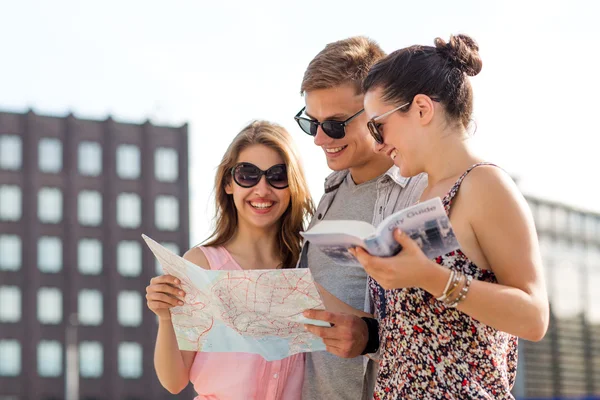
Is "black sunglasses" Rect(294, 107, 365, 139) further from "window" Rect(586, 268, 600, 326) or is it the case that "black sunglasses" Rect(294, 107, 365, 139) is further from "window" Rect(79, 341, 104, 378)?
"window" Rect(586, 268, 600, 326)

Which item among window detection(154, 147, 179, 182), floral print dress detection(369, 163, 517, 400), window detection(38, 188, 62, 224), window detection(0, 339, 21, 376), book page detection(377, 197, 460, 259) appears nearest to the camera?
book page detection(377, 197, 460, 259)

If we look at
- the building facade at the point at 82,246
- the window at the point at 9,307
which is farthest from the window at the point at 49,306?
the window at the point at 9,307

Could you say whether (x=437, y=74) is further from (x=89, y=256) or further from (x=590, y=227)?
(x=590, y=227)

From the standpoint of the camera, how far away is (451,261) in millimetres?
2559

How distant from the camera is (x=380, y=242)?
7.65ft

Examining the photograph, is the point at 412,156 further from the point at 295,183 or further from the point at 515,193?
the point at 295,183

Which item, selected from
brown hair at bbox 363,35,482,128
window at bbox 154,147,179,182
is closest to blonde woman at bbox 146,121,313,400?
brown hair at bbox 363,35,482,128

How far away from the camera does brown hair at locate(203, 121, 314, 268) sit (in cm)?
392

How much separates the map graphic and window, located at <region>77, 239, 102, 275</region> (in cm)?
5312

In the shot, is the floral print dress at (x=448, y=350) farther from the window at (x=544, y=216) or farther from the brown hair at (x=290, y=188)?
the window at (x=544, y=216)

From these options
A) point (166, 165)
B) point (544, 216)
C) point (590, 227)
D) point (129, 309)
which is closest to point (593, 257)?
point (590, 227)

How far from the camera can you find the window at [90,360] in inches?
2116

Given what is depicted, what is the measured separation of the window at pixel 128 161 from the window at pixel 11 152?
5816 millimetres

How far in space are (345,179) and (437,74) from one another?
4.30ft
